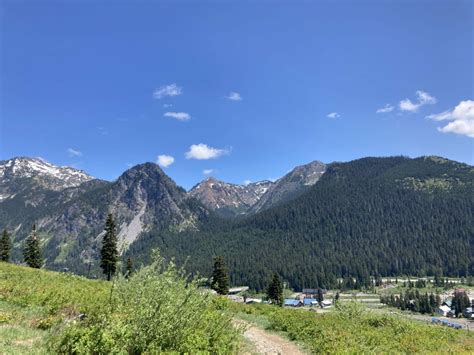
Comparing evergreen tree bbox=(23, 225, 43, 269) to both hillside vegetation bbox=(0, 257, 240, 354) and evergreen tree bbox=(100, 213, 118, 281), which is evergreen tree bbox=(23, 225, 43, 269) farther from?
hillside vegetation bbox=(0, 257, 240, 354)

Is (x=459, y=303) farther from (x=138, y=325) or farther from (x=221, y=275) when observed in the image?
(x=138, y=325)

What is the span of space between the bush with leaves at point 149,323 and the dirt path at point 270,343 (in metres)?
3.04

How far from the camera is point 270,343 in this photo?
50.0 ft

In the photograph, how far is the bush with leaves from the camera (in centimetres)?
909

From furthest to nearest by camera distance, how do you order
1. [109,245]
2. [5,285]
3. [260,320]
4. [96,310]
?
[109,245] → [260,320] → [5,285] → [96,310]

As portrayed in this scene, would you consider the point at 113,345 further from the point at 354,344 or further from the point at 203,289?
the point at 354,344

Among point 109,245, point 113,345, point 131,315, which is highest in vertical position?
point 109,245

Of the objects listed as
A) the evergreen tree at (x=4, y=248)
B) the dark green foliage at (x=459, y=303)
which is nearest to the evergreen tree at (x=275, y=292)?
the evergreen tree at (x=4, y=248)

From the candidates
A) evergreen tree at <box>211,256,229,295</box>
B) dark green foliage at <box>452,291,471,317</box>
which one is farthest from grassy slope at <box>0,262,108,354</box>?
dark green foliage at <box>452,291,471,317</box>

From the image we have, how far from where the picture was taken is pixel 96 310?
11289 mm

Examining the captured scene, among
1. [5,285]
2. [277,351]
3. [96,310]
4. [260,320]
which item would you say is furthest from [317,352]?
[5,285]

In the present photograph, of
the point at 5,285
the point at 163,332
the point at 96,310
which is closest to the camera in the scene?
the point at 163,332

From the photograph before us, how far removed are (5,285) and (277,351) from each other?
11.9 m

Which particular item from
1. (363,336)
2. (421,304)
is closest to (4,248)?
(363,336)
